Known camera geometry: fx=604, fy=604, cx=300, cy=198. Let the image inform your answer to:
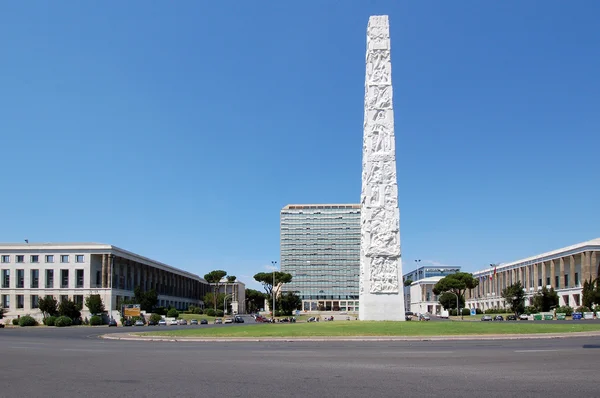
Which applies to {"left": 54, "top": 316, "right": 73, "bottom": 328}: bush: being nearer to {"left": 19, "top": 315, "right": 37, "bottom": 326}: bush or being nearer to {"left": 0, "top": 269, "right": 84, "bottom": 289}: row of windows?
{"left": 19, "top": 315, "right": 37, "bottom": 326}: bush

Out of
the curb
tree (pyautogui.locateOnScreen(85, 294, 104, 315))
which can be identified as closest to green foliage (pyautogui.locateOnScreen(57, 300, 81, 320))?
tree (pyautogui.locateOnScreen(85, 294, 104, 315))

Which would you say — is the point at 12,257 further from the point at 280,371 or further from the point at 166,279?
the point at 280,371

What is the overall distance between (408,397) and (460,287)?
139m

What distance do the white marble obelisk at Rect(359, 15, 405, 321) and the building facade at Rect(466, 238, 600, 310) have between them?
60.3 meters

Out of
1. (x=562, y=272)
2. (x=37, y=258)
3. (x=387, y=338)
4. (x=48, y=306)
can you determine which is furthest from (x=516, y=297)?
(x=387, y=338)

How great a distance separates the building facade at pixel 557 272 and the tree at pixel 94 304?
77512 mm

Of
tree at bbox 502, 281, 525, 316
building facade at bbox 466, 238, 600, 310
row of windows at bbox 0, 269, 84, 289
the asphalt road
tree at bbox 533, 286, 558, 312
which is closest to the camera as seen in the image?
the asphalt road

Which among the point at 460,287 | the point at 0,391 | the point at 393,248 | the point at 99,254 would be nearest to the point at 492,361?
the point at 0,391

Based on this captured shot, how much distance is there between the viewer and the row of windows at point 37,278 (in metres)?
101

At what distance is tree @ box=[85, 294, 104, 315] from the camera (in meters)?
94.1

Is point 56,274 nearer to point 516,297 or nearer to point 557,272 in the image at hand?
point 516,297

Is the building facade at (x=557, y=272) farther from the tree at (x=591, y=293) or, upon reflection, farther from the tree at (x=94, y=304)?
the tree at (x=94, y=304)

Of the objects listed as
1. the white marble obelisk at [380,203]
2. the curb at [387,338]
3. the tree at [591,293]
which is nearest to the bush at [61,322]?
A: the white marble obelisk at [380,203]

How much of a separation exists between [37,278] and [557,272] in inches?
3745
